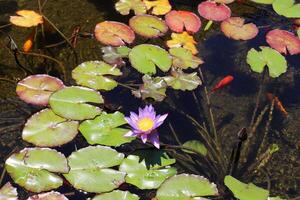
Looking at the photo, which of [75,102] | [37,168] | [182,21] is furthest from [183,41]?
[37,168]

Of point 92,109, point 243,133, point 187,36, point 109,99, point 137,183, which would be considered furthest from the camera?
point 187,36

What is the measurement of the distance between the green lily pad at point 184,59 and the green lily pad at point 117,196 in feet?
2.85

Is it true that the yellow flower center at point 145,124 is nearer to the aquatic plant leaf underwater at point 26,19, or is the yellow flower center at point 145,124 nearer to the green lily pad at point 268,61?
the green lily pad at point 268,61

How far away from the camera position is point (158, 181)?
199cm

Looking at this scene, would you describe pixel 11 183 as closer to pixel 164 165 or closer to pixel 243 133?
pixel 164 165

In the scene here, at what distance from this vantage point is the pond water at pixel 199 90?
7.34ft

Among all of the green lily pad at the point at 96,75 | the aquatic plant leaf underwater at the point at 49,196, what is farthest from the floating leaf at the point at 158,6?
the aquatic plant leaf underwater at the point at 49,196

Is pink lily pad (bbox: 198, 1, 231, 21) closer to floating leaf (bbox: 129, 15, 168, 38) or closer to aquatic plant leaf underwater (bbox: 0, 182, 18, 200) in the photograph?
floating leaf (bbox: 129, 15, 168, 38)

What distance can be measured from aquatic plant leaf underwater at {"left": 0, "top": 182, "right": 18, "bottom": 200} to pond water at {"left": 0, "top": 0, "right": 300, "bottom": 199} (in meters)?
0.11

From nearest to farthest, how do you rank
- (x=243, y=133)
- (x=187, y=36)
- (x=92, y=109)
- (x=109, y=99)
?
(x=243, y=133)
(x=92, y=109)
(x=109, y=99)
(x=187, y=36)

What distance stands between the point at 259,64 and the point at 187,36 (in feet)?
1.58

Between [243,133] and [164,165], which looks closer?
[243,133]

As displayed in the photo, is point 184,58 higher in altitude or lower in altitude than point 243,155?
higher

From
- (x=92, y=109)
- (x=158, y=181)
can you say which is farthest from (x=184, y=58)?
(x=158, y=181)
